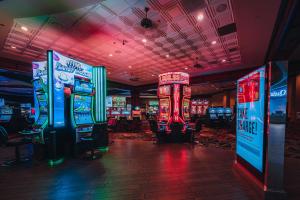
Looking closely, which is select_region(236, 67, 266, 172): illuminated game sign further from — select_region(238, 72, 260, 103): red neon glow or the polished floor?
the polished floor

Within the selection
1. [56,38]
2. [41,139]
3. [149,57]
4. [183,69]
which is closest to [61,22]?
[56,38]

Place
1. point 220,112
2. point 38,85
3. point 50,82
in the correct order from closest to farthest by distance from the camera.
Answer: point 50,82 → point 38,85 → point 220,112

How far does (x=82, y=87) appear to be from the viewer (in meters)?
4.19

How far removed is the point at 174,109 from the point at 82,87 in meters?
3.51

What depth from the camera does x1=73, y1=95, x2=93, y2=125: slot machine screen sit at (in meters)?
4.11

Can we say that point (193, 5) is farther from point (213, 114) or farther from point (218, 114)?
point (218, 114)

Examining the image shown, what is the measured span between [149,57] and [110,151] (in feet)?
13.3

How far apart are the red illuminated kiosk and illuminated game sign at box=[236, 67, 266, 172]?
3.12m

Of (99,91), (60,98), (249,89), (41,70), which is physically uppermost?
(41,70)

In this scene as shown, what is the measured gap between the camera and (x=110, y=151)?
4.79 metres

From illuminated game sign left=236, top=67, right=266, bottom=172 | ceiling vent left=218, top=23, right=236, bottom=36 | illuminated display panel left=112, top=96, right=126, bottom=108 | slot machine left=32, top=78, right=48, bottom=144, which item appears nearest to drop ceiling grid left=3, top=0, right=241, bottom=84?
ceiling vent left=218, top=23, right=236, bottom=36

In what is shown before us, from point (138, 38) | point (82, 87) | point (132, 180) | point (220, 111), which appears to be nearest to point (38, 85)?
point (82, 87)

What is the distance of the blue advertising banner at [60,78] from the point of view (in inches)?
148

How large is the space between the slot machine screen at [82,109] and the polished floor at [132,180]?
990 mm
